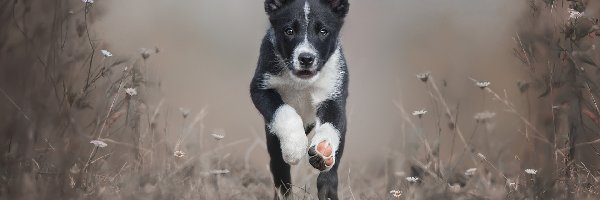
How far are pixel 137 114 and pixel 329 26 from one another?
4.98 ft

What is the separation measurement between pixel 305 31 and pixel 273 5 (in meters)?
0.42

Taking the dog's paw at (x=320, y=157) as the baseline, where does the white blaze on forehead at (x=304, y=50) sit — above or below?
above

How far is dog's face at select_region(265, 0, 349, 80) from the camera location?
17.6 ft

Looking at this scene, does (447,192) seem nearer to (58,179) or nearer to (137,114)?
(137,114)

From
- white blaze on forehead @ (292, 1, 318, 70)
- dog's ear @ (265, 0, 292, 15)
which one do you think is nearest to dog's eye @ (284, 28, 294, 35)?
white blaze on forehead @ (292, 1, 318, 70)

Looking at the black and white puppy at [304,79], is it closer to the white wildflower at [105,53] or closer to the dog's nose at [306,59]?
the dog's nose at [306,59]

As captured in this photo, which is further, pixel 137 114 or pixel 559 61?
pixel 137 114

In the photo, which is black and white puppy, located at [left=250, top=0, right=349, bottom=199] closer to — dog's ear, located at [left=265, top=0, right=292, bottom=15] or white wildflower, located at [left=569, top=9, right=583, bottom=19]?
dog's ear, located at [left=265, top=0, right=292, bottom=15]

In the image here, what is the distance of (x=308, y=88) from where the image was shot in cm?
571

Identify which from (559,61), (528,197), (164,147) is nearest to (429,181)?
(528,197)

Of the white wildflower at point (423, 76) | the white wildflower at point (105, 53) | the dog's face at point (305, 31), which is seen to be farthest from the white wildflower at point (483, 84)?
the white wildflower at point (105, 53)

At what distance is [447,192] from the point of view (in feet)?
18.6

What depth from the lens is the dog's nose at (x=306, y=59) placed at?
17.3ft

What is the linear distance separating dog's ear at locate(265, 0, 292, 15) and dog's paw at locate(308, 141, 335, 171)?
113 centimetres
